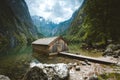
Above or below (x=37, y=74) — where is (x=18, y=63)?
above

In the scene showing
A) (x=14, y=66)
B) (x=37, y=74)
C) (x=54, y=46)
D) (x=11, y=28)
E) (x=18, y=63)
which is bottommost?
(x=14, y=66)

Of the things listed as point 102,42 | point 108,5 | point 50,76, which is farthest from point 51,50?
point 50,76

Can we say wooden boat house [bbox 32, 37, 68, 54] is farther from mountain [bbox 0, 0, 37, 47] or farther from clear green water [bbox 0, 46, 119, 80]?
mountain [bbox 0, 0, 37, 47]

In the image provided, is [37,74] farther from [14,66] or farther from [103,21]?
[103,21]

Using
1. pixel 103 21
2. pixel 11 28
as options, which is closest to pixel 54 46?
pixel 103 21

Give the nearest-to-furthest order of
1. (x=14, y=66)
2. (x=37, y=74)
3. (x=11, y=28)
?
1. (x=37, y=74)
2. (x=14, y=66)
3. (x=11, y=28)

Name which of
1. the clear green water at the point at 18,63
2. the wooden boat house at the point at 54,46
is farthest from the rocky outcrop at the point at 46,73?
the wooden boat house at the point at 54,46

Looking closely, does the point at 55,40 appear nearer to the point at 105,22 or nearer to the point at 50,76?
the point at 105,22

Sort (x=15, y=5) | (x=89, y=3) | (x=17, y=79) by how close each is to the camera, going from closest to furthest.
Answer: (x=17, y=79) < (x=89, y=3) < (x=15, y=5)

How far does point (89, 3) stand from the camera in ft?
146

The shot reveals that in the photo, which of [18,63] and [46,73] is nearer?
[46,73]

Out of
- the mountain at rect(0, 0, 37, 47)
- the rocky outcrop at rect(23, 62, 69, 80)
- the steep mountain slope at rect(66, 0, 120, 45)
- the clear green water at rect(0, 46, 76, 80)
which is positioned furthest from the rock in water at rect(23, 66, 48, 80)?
the mountain at rect(0, 0, 37, 47)

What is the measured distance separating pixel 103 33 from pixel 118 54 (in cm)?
1620

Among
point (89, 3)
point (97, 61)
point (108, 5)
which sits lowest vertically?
point (97, 61)
